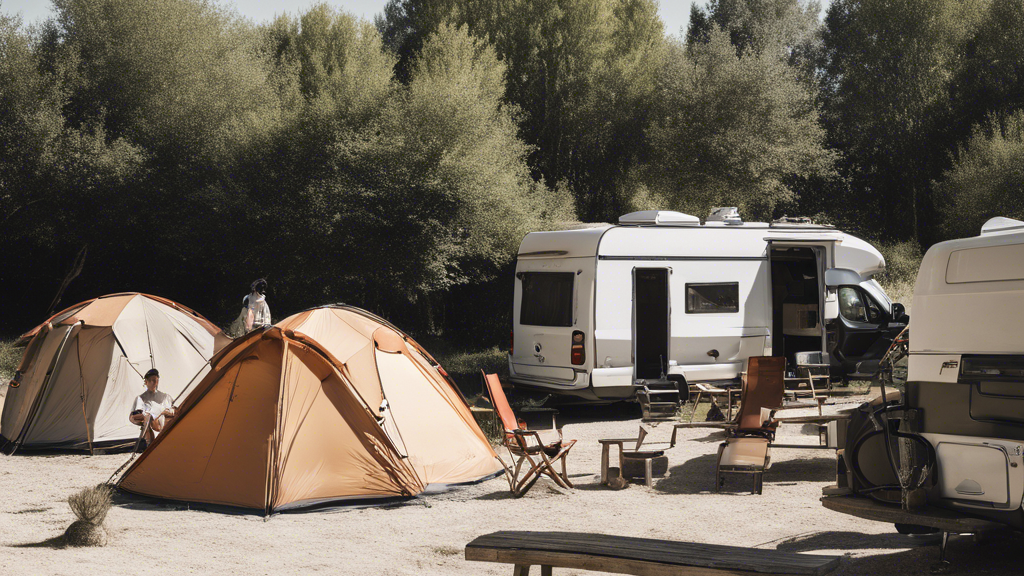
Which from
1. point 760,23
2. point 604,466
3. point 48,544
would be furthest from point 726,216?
point 760,23

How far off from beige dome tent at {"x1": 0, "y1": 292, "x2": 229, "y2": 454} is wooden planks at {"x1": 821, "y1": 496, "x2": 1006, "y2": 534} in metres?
7.03

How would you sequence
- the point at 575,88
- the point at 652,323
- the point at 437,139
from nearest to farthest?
the point at 652,323
the point at 437,139
the point at 575,88

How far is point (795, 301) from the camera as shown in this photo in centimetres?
1322

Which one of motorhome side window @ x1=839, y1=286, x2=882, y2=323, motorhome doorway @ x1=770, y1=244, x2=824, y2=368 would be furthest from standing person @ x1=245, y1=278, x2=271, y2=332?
motorhome side window @ x1=839, y1=286, x2=882, y2=323

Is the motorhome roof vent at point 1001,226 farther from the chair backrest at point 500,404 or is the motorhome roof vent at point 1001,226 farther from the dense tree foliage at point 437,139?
the dense tree foliage at point 437,139

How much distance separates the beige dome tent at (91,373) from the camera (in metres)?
9.17

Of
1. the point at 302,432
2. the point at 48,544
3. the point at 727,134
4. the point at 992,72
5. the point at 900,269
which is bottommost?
the point at 48,544

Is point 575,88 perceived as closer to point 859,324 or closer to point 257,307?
point 859,324

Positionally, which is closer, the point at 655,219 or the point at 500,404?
the point at 500,404

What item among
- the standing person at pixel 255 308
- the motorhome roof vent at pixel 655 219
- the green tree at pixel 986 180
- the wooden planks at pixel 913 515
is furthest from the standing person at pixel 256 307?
the green tree at pixel 986 180

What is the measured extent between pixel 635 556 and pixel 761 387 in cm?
500

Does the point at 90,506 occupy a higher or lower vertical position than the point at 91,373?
lower

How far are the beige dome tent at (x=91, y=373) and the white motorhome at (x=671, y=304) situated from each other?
455cm

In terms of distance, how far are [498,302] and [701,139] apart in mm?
7136
